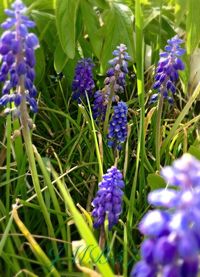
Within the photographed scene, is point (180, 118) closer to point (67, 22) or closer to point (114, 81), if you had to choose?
point (114, 81)

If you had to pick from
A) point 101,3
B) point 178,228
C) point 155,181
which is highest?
point 101,3

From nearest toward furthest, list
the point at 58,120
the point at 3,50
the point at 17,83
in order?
the point at 3,50 → the point at 17,83 → the point at 58,120

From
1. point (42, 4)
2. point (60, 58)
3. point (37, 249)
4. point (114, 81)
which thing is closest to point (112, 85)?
point (114, 81)

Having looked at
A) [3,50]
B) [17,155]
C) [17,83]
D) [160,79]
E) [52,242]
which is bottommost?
[52,242]

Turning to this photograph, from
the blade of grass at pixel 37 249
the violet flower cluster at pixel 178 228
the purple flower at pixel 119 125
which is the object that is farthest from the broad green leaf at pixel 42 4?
the violet flower cluster at pixel 178 228

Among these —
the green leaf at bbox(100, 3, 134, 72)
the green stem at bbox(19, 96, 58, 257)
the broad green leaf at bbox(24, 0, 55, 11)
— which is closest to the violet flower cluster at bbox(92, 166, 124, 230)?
the green stem at bbox(19, 96, 58, 257)

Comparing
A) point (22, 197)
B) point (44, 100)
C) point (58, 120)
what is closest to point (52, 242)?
point (22, 197)

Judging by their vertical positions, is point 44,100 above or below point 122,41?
below

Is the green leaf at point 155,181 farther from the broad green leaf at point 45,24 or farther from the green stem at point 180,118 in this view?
the broad green leaf at point 45,24

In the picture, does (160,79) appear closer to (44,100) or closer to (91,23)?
(91,23)
